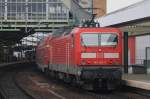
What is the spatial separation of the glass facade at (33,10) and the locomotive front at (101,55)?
177 ft

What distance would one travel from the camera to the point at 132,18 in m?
31.7

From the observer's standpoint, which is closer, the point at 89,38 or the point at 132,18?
the point at 89,38

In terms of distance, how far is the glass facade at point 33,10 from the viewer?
80562 millimetres

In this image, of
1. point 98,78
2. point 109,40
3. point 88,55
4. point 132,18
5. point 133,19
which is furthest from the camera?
point 132,18

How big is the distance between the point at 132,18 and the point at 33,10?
176 feet

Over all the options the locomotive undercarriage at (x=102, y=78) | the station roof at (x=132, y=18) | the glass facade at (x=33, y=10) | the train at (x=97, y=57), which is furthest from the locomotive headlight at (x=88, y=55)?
the glass facade at (x=33, y=10)

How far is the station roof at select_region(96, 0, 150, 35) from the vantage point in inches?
1173

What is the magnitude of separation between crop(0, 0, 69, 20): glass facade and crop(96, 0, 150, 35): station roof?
41.5 m

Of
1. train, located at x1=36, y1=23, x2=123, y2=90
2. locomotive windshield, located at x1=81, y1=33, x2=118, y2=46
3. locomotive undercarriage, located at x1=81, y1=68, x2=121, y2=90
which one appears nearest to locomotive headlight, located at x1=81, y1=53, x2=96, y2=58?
train, located at x1=36, y1=23, x2=123, y2=90

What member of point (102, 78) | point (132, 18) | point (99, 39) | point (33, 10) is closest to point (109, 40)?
point (99, 39)

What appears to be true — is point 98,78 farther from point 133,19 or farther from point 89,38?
point 133,19

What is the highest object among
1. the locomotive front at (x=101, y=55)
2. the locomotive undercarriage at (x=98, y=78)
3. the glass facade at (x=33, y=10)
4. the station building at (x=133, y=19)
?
the glass facade at (x=33, y=10)

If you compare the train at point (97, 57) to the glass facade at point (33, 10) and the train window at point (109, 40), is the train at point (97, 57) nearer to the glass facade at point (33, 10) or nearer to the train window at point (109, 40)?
the train window at point (109, 40)

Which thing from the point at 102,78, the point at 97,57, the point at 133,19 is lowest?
the point at 102,78
